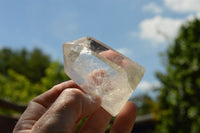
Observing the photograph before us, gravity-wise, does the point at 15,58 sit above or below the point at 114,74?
below

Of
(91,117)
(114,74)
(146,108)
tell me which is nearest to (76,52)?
(114,74)

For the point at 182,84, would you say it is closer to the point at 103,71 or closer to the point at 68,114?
the point at 103,71

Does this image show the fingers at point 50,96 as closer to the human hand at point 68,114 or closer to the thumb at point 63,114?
the human hand at point 68,114

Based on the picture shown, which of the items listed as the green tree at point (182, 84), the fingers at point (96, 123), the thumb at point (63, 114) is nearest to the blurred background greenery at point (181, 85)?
the green tree at point (182, 84)

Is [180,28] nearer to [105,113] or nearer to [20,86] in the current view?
[105,113]

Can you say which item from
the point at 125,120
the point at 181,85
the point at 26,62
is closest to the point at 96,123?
the point at 125,120
